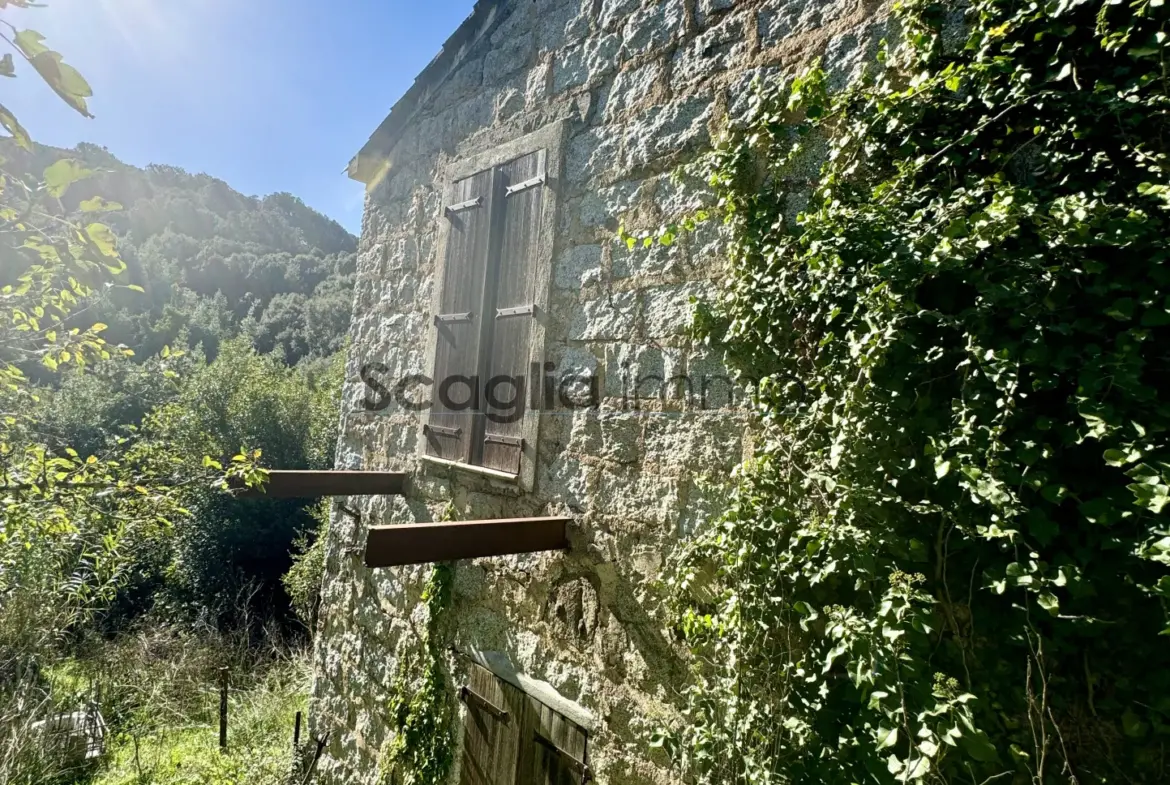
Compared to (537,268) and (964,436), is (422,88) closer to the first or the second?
(537,268)

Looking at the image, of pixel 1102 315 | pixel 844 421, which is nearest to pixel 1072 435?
pixel 1102 315

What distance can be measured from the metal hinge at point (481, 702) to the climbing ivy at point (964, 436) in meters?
1.03

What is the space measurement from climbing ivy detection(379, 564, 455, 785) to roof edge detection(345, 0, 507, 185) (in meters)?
2.90

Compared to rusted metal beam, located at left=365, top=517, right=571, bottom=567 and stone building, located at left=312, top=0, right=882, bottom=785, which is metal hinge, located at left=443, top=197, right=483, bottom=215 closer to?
stone building, located at left=312, top=0, right=882, bottom=785

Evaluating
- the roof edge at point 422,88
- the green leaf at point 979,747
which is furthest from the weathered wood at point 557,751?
the roof edge at point 422,88

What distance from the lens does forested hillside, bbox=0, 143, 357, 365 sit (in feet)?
83.0

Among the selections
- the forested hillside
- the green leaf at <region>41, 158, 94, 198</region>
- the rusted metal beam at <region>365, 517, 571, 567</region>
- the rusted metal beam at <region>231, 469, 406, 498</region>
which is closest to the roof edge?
the rusted metal beam at <region>231, 469, 406, 498</region>

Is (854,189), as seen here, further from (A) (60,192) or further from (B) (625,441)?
(A) (60,192)

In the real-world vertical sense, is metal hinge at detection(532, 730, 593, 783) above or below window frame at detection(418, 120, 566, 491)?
below

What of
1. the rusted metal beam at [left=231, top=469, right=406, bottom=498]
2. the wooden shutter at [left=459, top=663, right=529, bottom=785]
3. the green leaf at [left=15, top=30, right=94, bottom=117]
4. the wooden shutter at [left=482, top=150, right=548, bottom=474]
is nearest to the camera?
the green leaf at [left=15, top=30, right=94, bottom=117]

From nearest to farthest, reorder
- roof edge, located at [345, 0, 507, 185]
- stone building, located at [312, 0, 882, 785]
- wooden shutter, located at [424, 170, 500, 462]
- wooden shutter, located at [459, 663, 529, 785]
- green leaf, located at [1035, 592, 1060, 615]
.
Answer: green leaf, located at [1035, 592, 1060, 615]
stone building, located at [312, 0, 882, 785]
wooden shutter, located at [459, 663, 529, 785]
wooden shutter, located at [424, 170, 500, 462]
roof edge, located at [345, 0, 507, 185]

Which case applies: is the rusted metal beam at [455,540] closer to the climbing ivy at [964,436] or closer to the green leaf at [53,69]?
the climbing ivy at [964,436]

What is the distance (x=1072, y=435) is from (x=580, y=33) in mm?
2620

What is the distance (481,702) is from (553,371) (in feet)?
5.04
